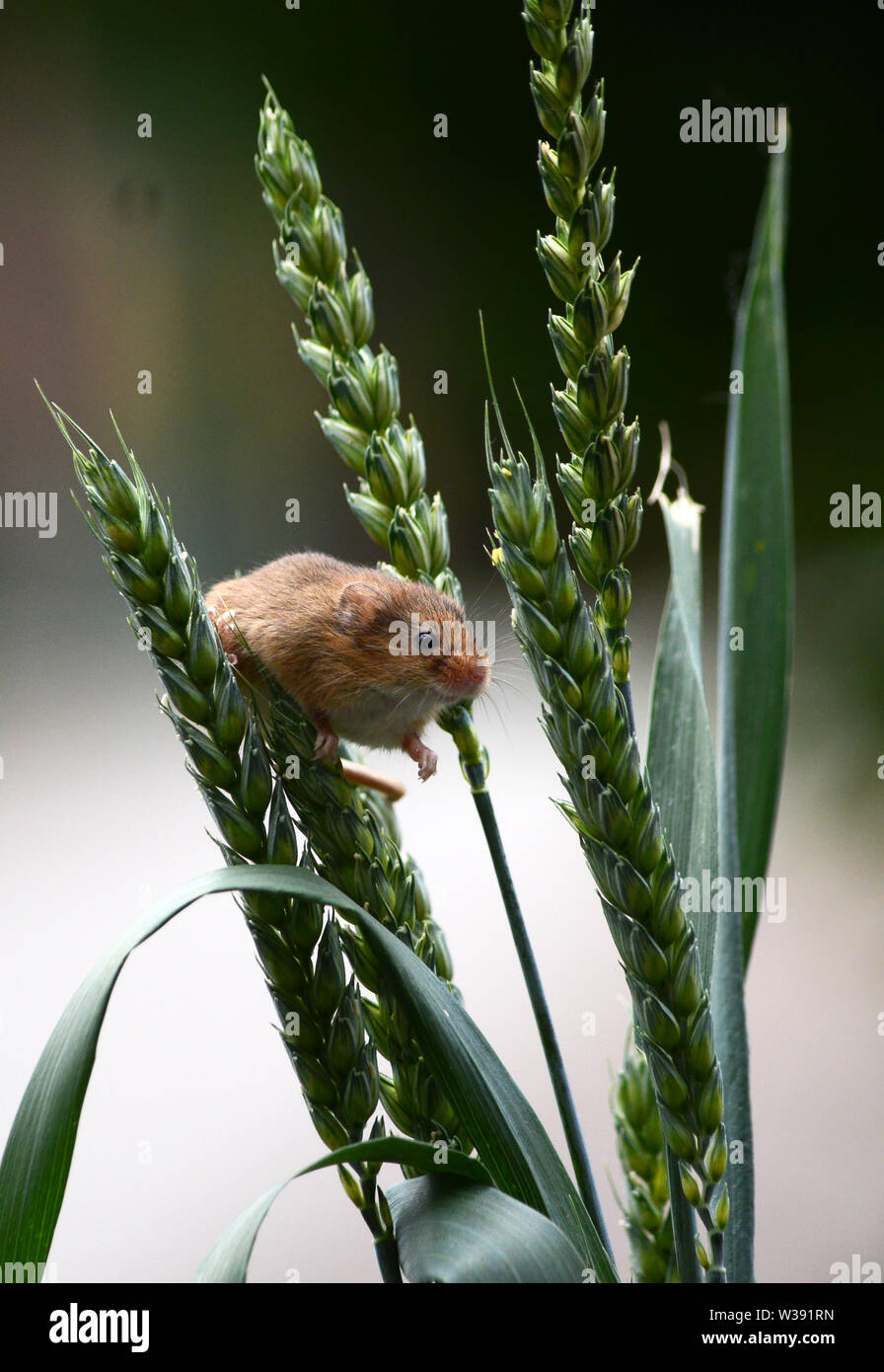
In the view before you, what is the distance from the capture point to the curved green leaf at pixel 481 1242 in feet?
1.13

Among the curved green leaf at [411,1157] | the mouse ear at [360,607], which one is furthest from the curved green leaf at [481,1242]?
the mouse ear at [360,607]

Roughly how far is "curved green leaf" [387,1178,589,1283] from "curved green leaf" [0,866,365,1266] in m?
0.12

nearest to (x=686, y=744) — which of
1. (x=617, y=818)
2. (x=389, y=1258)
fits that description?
(x=617, y=818)

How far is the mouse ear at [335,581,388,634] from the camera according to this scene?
2.18 ft

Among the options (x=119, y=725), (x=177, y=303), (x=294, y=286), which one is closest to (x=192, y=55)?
(x=177, y=303)

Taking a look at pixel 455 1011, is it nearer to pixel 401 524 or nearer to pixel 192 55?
pixel 401 524

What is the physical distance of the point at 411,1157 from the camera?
14.7 inches

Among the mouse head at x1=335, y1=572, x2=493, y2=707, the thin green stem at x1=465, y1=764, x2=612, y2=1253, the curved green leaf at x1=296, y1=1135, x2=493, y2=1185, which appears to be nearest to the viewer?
the curved green leaf at x1=296, y1=1135, x2=493, y2=1185

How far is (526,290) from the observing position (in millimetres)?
1753

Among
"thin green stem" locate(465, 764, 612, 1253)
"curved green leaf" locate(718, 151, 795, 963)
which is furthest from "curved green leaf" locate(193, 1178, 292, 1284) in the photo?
"curved green leaf" locate(718, 151, 795, 963)

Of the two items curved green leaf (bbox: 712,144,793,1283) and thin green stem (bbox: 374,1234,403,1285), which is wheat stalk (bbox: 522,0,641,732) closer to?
curved green leaf (bbox: 712,144,793,1283)

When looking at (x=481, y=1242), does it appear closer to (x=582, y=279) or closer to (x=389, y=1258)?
(x=389, y=1258)
